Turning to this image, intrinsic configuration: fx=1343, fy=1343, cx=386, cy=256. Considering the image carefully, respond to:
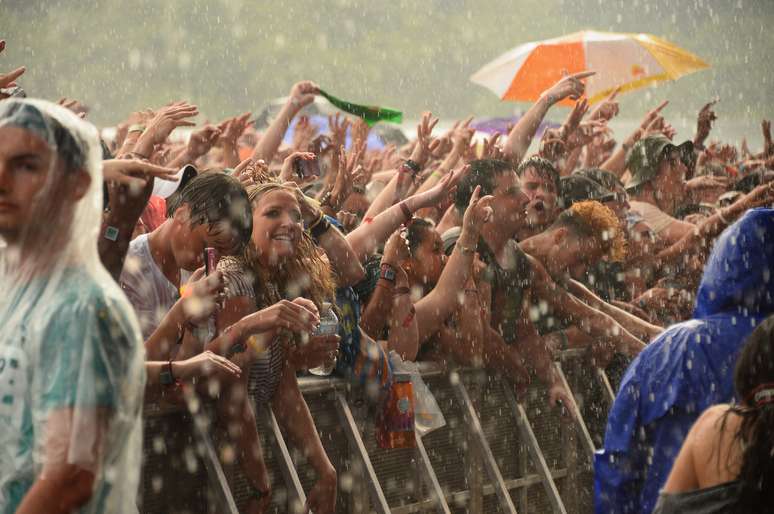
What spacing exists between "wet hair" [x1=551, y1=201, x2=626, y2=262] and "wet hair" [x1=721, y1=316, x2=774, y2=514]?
444cm

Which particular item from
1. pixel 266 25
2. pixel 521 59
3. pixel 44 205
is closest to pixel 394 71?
pixel 266 25

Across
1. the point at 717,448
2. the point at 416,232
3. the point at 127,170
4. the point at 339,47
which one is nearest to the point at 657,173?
the point at 416,232

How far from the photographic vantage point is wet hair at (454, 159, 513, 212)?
737 centimetres

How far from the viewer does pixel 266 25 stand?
3712 cm

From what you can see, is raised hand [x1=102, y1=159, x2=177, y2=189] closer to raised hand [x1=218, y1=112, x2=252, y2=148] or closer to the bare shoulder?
the bare shoulder

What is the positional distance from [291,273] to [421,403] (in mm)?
1330

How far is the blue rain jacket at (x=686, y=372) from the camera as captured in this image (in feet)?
14.2

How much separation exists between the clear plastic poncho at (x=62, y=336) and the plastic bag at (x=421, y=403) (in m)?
3.71

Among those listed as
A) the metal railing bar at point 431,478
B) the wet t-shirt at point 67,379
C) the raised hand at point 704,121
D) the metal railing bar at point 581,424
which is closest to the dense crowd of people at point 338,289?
the wet t-shirt at point 67,379

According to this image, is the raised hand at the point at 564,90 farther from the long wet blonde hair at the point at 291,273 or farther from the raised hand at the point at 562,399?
the long wet blonde hair at the point at 291,273

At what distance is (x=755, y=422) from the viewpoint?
133 inches

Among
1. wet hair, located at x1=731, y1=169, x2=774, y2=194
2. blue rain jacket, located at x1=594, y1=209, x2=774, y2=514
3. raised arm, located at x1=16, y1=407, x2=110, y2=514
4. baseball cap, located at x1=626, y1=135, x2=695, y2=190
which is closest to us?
raised arm, located at x1=16, y1=407, x2=110, y2=514

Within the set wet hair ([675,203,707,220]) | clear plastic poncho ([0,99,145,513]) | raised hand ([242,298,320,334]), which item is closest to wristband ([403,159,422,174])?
raised hand ([242,298,320,334])

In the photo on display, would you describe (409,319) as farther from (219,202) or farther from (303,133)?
(303,133)
